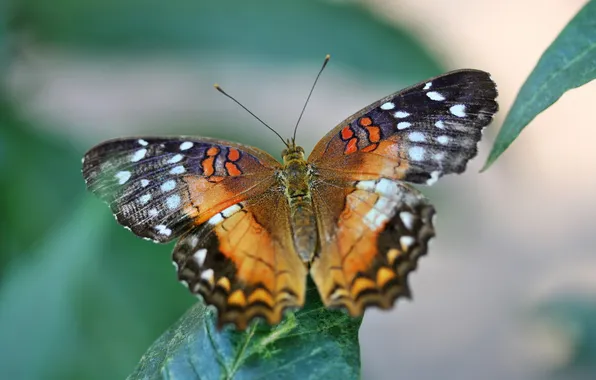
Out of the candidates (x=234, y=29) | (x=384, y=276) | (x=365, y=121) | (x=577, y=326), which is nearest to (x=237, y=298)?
(x=384, y=276)

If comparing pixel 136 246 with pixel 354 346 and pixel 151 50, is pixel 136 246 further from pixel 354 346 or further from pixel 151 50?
pixel 354 346

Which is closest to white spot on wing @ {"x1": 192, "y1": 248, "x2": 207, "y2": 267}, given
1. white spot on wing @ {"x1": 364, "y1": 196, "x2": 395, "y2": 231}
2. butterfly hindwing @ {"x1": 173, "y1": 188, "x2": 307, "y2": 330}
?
butterfly hindwing @ {"x1": 173, "y1": 188, "x2": 307, "y2": 330}

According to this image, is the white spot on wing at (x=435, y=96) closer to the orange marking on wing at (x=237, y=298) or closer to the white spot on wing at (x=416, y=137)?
the white spot on wing at (x=416, y=137)

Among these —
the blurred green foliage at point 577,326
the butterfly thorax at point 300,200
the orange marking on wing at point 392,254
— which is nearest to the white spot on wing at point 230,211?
the butterfly thorax at point 300,200

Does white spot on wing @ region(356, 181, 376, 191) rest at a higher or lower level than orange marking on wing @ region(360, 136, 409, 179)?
lower

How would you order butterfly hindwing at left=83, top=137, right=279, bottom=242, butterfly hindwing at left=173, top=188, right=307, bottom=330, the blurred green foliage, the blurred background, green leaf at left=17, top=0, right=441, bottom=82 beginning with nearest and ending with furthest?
butterfly hindwing at left=173, top=188, right=307, bottom=330
butterfly hindwing at left=83, top=137, right=279, bottom=242
the blurred background
green leaf at left=17, top=0, right=441, bottom=82
the blurred green foliage

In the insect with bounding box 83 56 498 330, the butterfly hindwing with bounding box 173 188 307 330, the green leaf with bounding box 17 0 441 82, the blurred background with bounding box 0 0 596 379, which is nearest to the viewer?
the butterfly hindwing with bounding box 173 188 307 330

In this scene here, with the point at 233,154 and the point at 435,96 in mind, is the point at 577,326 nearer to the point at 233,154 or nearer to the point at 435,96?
the point at 435,96

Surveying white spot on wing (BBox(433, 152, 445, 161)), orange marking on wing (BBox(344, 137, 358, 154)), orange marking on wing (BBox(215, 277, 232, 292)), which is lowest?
orange marking on wing (BBox(215, 277, 232, 292))

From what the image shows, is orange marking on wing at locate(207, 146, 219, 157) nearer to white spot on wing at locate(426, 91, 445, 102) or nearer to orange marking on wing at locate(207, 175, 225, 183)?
orange marking on wing at locate(207, 175, 225, 183)
